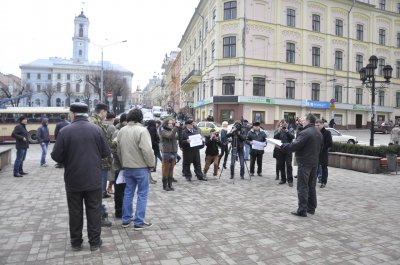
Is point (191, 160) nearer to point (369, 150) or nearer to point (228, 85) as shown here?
point (369, 150)

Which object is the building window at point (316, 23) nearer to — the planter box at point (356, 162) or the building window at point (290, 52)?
the building window at point (290, 52)

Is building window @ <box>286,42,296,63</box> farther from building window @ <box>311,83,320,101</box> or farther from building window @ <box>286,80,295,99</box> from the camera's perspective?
building window @ <box>311,83,320,101</box>

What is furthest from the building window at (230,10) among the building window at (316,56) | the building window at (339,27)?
the building window at (339,27)

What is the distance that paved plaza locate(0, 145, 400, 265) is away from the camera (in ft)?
14.2

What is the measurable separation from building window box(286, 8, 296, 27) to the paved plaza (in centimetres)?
3302

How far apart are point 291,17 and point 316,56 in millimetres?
5918

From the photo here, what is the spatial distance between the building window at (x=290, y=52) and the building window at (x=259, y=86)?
176 inches

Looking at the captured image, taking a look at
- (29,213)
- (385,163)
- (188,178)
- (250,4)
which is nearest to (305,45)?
(250,4)

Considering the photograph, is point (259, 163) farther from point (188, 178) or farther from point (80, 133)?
point (80, 133)

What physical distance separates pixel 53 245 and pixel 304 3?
4053cm

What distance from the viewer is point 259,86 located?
36.8 m

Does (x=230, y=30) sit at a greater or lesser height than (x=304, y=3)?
lesser

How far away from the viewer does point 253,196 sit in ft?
25.9

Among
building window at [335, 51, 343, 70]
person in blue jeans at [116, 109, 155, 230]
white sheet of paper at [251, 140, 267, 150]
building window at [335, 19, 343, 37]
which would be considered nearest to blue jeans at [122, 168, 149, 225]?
person in blue jeans at [116, 109, 155, 230]
